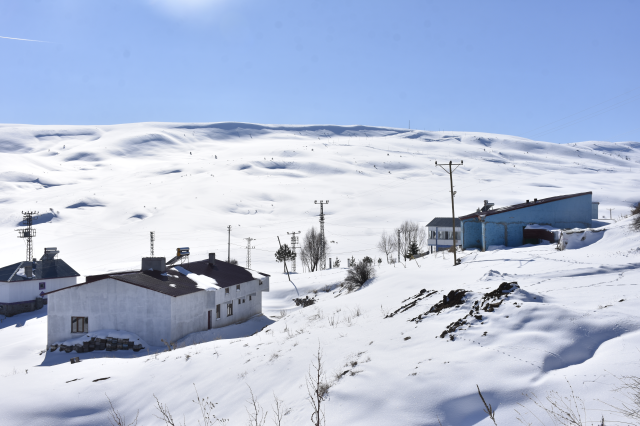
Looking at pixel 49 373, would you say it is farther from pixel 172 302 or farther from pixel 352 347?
pixel 172 302

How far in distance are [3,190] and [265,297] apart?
160m

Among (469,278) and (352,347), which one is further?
(469,278)

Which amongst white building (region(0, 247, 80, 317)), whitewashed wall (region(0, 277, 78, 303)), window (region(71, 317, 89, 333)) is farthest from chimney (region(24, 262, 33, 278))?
window (region(71, 317, 89, 333))

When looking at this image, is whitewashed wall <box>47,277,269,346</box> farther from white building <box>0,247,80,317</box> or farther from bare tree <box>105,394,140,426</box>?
bare tree <box>105,394,140,426</box>

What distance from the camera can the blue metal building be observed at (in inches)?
1635

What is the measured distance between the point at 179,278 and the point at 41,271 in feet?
95.5

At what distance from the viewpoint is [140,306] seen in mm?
29906

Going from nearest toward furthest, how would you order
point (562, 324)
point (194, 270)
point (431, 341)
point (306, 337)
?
point (562, 324) < point (431, 341) < point (306, 337) < point (194, 270)

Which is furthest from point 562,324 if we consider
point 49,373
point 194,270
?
point 194,270

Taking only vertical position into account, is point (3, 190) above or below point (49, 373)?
above

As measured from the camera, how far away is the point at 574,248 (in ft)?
97.5

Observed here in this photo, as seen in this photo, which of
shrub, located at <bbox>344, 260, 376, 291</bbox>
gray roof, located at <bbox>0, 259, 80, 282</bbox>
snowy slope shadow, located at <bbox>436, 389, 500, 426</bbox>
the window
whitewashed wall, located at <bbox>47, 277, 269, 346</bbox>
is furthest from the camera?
gray roof, located at <bbox>0, 259, 80, 282</bbox>

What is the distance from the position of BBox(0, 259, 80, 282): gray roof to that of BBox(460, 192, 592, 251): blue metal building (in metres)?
50.0

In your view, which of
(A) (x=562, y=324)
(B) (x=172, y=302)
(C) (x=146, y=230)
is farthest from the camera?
(C) (x=146, y=230)
